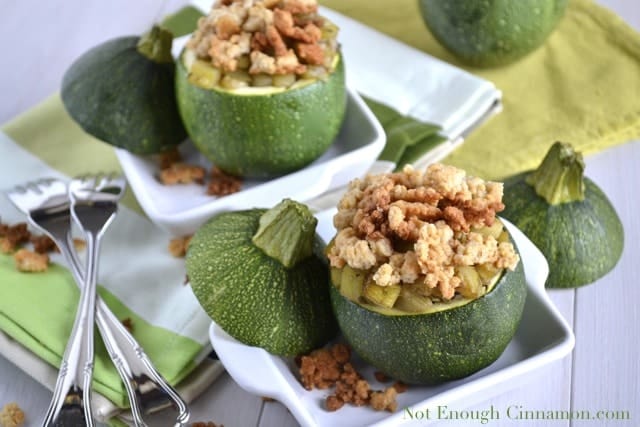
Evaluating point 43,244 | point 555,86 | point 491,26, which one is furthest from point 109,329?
point 555,86

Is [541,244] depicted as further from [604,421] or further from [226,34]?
[226,34]

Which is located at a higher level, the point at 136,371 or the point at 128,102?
the point at 128,102

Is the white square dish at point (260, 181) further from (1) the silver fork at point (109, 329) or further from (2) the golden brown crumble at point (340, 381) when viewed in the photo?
(2) the golden brown crumble at point (340, 381)

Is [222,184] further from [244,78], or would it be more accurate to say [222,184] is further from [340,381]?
[340,381]

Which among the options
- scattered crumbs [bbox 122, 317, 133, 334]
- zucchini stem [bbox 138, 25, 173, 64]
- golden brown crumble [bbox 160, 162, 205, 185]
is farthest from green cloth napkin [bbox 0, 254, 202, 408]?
zucchini stem [bbox 138, 25, 173, 64]

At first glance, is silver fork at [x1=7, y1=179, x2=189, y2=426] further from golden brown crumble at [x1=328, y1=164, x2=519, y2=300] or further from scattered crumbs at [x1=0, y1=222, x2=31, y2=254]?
golden brown crumble at [x1=328, y1=164, x2=519, y2=300]

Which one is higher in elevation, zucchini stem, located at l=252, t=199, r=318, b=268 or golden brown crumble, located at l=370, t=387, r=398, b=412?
zucchini stem, located at l=252, t=199, r=318, b=268
